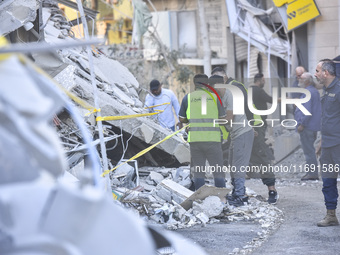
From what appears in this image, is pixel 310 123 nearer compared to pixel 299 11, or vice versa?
pixel 310 123

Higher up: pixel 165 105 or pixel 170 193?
pixel 165 105

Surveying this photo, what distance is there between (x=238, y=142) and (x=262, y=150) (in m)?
0.93

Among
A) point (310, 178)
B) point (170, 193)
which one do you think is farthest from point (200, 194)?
point (310, 178)

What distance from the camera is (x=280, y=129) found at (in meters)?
16.4

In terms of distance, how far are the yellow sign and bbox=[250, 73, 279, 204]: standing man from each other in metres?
5.91

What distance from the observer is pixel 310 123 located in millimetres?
13273

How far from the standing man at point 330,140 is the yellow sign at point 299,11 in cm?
927

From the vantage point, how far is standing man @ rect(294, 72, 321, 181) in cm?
1313

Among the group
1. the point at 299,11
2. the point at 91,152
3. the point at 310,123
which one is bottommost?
the point at 310,123

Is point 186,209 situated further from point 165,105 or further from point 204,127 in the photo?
point 165,105

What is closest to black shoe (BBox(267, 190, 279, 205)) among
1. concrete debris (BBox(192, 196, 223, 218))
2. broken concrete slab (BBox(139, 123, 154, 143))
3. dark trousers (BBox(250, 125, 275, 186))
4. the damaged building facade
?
the damaged building facade

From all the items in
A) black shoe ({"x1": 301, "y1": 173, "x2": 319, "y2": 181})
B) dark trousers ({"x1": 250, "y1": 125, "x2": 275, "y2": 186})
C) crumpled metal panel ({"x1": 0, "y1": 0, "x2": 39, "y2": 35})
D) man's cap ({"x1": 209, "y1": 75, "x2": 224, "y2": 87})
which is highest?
crumpled metal panel ({"x1": 0, "y1": 0, "x2": 39, "y2": 35})

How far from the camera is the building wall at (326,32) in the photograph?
17891 millimetres

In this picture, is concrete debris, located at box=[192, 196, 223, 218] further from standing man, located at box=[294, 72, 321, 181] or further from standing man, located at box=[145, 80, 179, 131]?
standing man, located at box=[145, 80, 179, 131]
